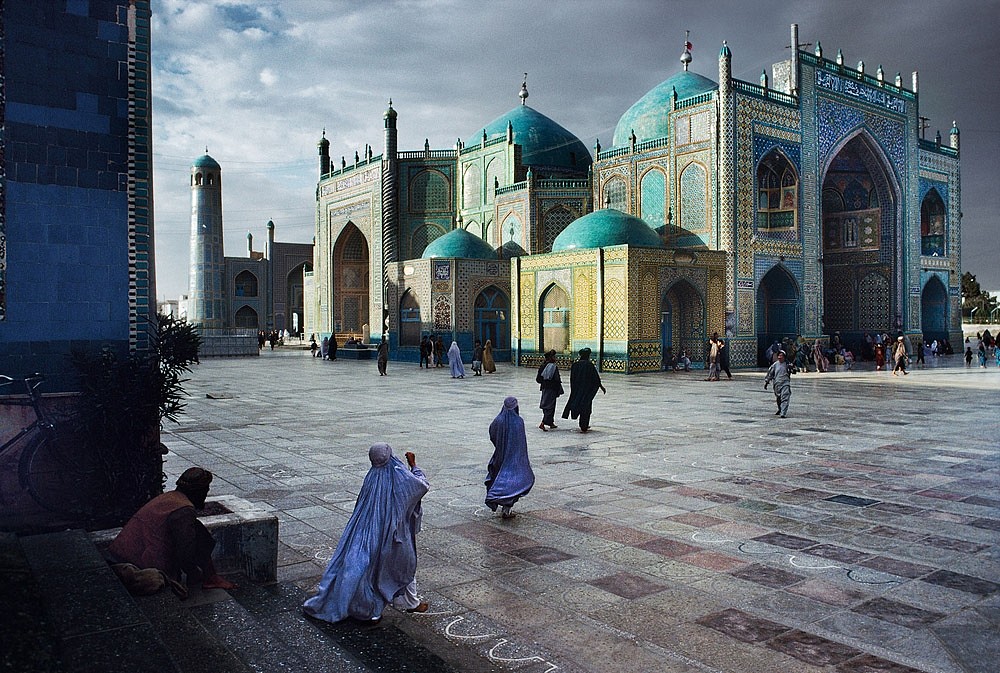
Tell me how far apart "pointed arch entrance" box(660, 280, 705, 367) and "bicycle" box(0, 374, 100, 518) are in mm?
19198

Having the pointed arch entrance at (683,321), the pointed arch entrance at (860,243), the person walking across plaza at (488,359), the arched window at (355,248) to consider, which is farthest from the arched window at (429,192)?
the pointed arch entrance at (860,243)

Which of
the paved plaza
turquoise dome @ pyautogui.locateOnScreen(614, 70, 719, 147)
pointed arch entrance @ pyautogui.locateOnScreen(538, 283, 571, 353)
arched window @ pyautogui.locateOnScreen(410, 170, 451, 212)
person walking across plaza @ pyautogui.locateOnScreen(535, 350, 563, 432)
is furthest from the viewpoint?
arched window @ pyautogui.locateOnScreen(410, 170, 451, 212)

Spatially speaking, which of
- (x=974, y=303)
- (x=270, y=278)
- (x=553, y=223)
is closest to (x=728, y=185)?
(x=553, y=223)

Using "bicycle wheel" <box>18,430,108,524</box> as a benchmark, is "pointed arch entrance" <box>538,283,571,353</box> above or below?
above

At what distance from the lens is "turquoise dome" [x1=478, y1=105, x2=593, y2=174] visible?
112 feet

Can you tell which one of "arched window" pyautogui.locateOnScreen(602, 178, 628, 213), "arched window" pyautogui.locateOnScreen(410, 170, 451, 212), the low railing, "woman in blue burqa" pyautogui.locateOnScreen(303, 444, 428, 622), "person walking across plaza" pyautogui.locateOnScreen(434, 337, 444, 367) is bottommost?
"woman in blue burqa" pyautogui.locateOnScreen(303, 444, 428, 622)

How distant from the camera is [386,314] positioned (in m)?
31.5

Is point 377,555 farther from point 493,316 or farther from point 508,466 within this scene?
point 493,316

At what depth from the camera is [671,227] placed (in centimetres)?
2483

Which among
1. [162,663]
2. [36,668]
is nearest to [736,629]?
[162,663]

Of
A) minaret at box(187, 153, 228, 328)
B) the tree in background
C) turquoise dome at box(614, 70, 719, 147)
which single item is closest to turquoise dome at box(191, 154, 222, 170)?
minaret at box(187, 153, 228, 328)

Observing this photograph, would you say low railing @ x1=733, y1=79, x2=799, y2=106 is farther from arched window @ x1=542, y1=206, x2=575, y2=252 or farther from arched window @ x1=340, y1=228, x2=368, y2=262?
arched window @ x1=340, y1=228, x2=368, y2=262

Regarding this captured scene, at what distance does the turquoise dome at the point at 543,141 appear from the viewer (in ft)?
112

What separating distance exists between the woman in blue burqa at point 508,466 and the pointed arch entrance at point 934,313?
100 feet
